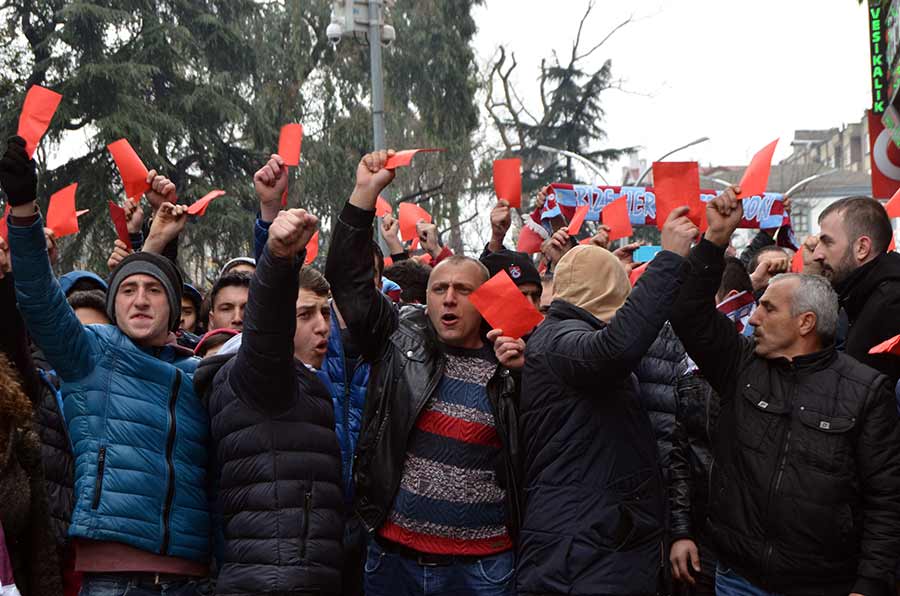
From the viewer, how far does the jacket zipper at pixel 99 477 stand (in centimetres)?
360

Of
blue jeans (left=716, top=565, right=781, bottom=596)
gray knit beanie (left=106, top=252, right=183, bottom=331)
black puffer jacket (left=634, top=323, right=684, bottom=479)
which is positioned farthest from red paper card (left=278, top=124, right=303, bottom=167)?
blue jeans (left=716, top=565, right=781, bottom=596)

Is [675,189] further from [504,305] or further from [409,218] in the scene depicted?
[409,218]

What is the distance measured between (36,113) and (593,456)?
7.38 feet

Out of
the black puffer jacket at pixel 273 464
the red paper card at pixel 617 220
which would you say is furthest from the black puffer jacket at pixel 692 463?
the red paper card at pixel 617 220

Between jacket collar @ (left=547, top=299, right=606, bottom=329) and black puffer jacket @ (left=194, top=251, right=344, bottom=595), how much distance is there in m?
0.92

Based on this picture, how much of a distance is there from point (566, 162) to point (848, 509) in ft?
111

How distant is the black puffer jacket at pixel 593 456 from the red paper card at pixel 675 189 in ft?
1.32

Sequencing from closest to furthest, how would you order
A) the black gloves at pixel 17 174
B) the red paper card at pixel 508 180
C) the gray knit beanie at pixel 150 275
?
the black gloves at pixel 17 174 < the gray knit beanie at pixel 150 275 < the red paper card at pixel 508 180

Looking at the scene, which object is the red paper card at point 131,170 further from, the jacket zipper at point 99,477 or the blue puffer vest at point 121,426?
the jacket zipper at point 99,477

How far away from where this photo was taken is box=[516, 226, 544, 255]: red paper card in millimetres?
7887

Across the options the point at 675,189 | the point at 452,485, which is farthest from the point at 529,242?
the point at 452,485

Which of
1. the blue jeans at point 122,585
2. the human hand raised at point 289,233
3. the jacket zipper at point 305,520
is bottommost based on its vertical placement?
the blue jeans at point 122,585

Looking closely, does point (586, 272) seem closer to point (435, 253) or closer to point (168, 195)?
point (168, 195)

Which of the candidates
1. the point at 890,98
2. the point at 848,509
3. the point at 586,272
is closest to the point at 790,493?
the point at 848,509
